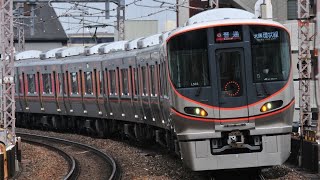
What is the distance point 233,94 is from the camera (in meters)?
12.9

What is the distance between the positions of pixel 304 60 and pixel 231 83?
4.75m

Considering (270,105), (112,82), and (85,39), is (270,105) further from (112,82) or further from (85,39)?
(85,39)

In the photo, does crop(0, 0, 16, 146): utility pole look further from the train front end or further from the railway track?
the train front end

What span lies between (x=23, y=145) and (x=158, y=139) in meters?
7.33

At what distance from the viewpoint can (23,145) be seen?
25.1 metres

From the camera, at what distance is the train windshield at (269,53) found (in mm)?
13008

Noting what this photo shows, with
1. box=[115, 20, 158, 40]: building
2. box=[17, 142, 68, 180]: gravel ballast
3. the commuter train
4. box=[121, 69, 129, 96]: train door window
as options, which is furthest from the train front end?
box=[115, 20, 158, 40]: building

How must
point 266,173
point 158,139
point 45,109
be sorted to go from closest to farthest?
point 266,173
point 158,139
point 45,109

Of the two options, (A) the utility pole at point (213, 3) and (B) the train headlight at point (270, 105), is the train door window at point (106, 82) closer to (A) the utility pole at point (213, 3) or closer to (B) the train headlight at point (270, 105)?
(A) the utility pole at point (213, 3)

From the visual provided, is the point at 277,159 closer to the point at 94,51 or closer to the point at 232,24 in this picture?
the point at 232,24

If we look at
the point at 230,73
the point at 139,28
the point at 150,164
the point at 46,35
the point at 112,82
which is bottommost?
the point at 150,164

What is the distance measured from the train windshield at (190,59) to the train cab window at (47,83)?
17.9m

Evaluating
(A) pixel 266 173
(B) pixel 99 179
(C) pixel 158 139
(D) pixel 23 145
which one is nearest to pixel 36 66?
(D) pixel 23 145

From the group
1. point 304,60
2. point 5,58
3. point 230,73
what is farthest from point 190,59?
point 5,58
